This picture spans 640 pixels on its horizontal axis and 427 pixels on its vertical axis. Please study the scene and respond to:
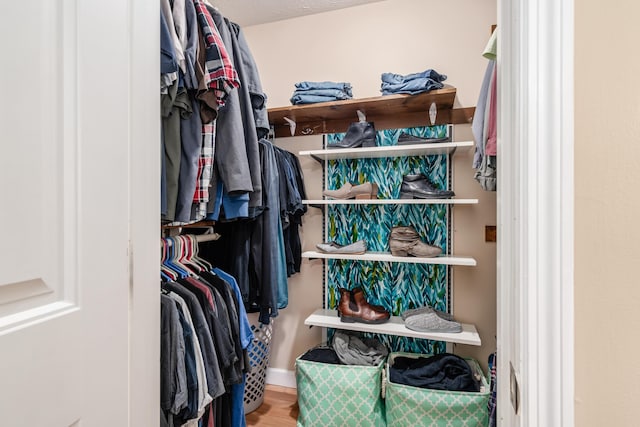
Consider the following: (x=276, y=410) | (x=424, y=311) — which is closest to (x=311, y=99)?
(x=424, y=311)

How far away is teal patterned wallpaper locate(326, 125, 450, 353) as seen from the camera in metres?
2.08

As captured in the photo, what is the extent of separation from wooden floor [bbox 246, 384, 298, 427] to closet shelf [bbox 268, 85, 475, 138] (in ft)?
5.78

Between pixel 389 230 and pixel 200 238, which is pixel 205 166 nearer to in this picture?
pixel 200 238

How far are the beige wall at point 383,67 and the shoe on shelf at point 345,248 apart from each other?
0.73 ft

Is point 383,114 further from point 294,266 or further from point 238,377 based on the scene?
point 238,377

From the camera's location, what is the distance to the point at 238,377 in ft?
4.23

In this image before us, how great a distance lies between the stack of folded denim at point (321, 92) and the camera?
2076 mm

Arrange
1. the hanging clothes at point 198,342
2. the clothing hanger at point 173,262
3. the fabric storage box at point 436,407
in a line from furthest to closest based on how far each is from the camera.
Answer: the fabric storage box at point 436,407 < the clothing hanger at point 173,262 < the hanging clothes at point 198,342
